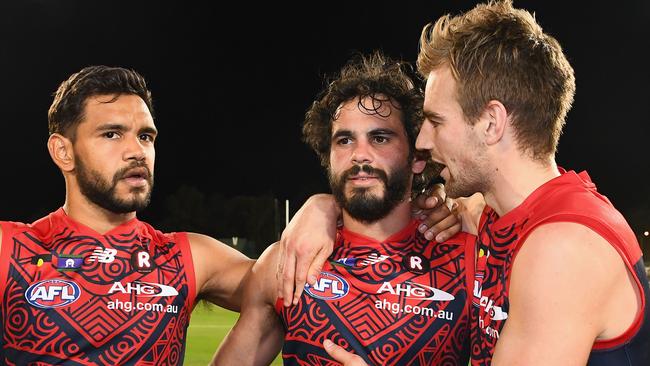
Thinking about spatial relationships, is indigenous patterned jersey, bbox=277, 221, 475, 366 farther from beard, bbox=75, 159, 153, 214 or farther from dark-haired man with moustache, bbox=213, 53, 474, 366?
beard, bbox=75, 159, 153, 214

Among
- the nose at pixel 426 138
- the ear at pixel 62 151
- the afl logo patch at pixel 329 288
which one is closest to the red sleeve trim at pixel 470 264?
the afl logo patch at pixel 329 288

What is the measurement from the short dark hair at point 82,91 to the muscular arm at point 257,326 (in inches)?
46.3

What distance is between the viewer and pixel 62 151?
394cm

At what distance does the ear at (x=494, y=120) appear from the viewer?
271 centimetres

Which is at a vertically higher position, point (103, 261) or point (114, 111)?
point (114, 111)

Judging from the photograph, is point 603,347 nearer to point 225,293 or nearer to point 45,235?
point 225,293

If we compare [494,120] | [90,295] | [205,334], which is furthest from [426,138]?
[205,334]

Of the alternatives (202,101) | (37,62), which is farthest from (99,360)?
(202,101)

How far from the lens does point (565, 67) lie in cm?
283

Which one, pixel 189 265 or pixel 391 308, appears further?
pixel 189 265

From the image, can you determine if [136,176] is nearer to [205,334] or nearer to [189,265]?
[189,265]

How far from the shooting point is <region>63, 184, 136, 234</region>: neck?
3859 millimetres

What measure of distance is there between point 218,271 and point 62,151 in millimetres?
1026

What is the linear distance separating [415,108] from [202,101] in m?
39.3
